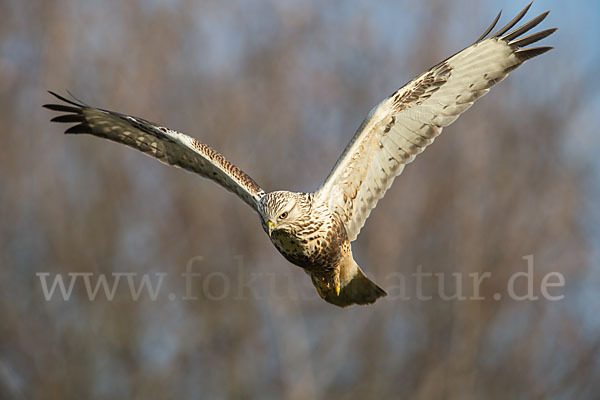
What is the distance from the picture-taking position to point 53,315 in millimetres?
17031

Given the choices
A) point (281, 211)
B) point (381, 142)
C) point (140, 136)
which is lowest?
point (281, 211)

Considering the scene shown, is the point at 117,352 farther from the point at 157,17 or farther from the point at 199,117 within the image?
the point at 157,17

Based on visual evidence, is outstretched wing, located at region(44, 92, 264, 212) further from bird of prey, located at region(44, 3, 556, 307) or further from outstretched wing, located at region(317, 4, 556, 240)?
outstretched wing, located at region(317, 4, 556, 240)

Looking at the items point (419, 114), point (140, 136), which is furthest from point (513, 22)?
point (140, 136)

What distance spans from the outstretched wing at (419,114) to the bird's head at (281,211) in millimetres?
484

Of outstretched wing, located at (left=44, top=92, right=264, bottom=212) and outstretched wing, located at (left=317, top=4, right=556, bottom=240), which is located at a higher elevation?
outstretched wing, located at (left=44, top=92, right=264, bottom=212)

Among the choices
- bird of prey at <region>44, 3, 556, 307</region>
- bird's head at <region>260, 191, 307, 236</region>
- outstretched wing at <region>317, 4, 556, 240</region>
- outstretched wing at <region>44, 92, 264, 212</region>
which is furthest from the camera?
outstretched wing at <region>44, 92, 264, 212</region>

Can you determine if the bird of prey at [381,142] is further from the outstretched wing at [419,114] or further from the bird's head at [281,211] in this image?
the bird's head at [281,211]

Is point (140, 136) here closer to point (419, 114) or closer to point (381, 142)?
point (381, 142)

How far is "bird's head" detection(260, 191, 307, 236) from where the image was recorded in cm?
533

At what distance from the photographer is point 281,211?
5.33 meters

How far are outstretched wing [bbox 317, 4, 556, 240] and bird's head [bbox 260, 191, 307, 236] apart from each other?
484 millimetres

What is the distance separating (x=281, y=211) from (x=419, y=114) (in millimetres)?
1488

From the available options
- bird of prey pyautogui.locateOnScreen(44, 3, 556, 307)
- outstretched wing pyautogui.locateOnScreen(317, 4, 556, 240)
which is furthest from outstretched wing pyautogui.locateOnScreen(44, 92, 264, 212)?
outstretched wing pyautogui.locateOnScreen(317, 4, 556, 240)
